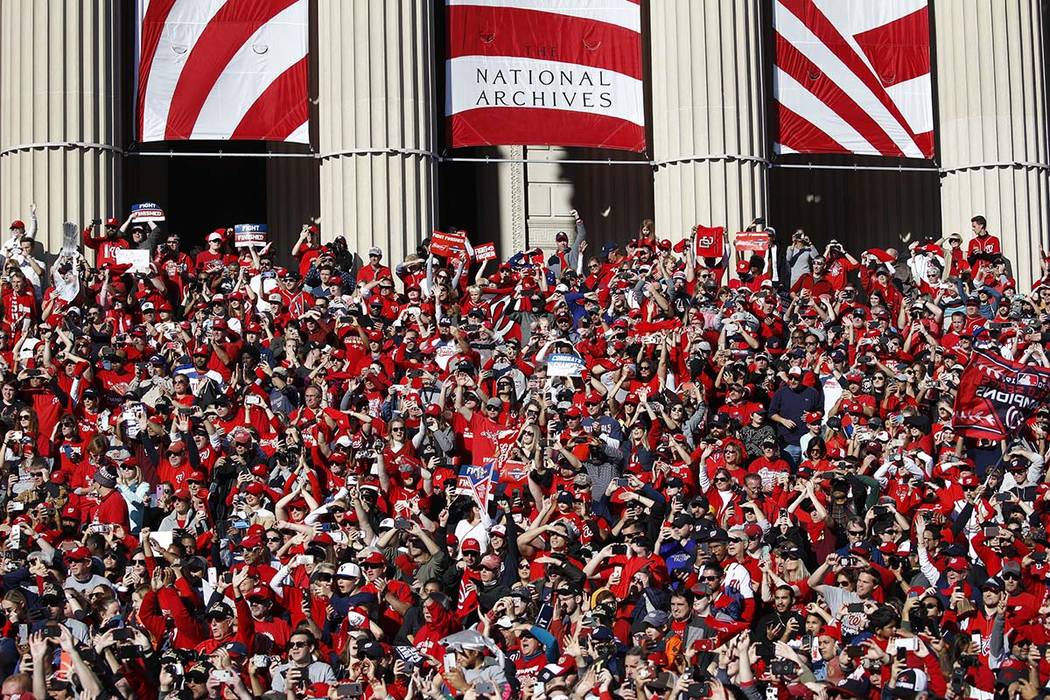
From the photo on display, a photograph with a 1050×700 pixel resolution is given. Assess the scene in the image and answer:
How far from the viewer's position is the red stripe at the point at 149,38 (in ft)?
102

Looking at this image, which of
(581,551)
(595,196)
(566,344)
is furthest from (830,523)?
(595,196)

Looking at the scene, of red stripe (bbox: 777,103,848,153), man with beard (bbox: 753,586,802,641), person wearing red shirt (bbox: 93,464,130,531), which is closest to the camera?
man with beard (bbox: 753,586,802,641)

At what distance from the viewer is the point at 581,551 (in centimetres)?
2022

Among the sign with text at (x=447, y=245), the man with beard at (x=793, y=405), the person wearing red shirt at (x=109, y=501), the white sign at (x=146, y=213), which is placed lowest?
the person wearing red shirt at (x=109, y=501)

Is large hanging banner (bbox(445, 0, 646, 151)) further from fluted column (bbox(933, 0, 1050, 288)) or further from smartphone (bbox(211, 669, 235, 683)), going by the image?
smartphone (bbox(211, 669, 235, 683))

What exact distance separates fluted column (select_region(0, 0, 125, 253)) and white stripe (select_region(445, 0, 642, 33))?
4847 mm

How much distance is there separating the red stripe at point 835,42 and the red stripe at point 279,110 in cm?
716

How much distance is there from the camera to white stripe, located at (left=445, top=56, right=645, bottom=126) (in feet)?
104

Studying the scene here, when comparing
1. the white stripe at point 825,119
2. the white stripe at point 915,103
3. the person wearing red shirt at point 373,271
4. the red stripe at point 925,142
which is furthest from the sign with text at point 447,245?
the red stripe at point 925,142

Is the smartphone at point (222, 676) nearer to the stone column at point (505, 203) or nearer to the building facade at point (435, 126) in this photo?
the building facade at point (435, 126)

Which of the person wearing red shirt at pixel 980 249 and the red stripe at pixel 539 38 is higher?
the red stripe at pixel 539 38

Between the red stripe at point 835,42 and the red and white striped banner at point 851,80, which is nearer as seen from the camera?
the red and white striped banner at point 851,80

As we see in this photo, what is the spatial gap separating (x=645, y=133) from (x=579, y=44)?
1.61 meters

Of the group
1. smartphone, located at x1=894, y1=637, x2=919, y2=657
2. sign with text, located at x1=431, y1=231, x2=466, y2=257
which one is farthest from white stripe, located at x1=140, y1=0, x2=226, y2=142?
smartphone, located at x1=894, y1=637, x2=919, y2=657
